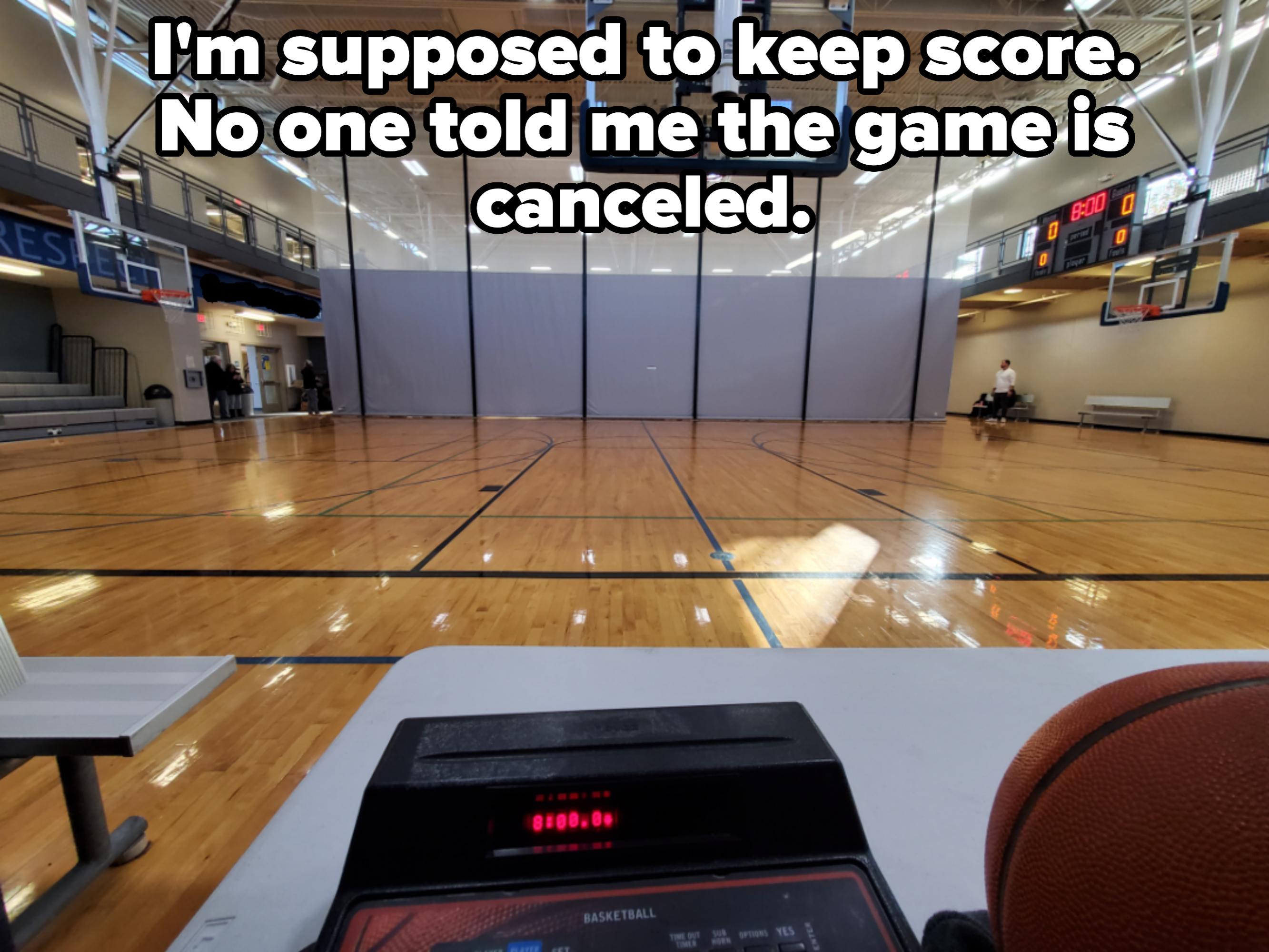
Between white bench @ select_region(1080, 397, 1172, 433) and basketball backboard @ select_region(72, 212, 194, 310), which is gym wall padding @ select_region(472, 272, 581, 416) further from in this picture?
white bench @ select_region(1080, 397, 1172, 433)

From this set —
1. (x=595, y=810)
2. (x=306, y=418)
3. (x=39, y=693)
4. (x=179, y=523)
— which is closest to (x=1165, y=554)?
(x=595, y=810)

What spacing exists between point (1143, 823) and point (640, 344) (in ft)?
39.2

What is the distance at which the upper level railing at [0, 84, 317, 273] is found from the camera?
25.2ft

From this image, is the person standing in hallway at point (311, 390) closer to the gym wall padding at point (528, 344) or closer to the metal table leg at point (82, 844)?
the gym wall padding at point (528, 344)

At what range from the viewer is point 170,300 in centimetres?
888

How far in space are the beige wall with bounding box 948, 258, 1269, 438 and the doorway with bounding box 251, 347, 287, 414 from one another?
894 inches

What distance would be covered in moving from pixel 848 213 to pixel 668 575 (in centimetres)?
1165

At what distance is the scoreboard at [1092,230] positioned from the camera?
30.7ft

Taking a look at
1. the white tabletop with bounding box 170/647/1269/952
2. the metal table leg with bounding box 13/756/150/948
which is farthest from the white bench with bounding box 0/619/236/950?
the white tabletop with bounding box 170/647/1269/952

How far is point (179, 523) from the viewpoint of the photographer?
3576mm

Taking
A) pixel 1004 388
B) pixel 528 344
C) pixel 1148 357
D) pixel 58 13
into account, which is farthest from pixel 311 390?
pixel 1148 357

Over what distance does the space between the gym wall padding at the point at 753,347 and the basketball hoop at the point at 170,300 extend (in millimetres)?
9622

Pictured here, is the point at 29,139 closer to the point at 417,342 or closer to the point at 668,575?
the point at 417,342

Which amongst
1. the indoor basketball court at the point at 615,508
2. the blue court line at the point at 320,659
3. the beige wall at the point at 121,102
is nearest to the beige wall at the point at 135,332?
the indoor basketball court at the point at 615,508
